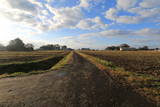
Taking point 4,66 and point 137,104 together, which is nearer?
point 137,104

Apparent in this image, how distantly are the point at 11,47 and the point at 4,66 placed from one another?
10354cm

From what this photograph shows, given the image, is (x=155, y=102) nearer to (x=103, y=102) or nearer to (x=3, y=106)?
(x=103, y=102)

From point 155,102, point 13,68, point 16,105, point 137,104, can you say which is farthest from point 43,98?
point 13,68

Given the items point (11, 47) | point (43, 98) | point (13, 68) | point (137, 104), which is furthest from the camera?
point (11, 47)

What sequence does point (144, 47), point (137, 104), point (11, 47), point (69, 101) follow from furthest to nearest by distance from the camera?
1. point (144, 47)
2. point (11, 47)
3. point (69, 101)
4. point (137, 104)

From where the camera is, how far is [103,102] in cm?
479

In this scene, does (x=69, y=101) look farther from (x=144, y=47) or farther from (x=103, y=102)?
(x=144, y=47)

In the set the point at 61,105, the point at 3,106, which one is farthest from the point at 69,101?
the point at 3,106

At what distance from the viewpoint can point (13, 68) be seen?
17547 mm

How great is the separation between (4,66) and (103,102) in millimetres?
18870

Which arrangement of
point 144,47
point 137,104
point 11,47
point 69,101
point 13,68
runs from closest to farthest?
point 137,104
point 69,101
point 13,68
point 11,47
point 144,47

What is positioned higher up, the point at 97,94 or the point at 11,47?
the point at 11,47

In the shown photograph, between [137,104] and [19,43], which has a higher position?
[19,43]

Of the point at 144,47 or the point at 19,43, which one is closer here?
the point at 19,43
